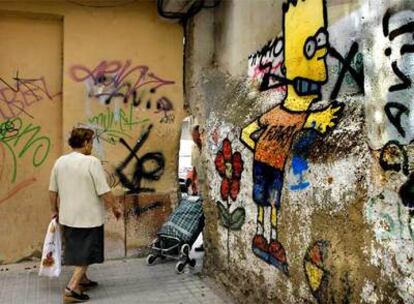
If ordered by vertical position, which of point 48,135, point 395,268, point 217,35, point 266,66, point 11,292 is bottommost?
point 11,292

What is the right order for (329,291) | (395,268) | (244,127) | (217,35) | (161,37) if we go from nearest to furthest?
1. (395,268)
2. (329,291)
3. (244,127)
4. (217,35)
5. (161,37)

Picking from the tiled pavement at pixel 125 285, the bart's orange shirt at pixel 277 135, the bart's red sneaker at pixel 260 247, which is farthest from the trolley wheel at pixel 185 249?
the bart's orange shirt at pixel 277 135

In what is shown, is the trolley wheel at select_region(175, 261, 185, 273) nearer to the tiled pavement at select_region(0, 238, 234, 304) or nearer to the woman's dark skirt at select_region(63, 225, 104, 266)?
the tiled pavement at select_region(0, 238, 234, 304)

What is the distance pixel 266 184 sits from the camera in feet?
14.0

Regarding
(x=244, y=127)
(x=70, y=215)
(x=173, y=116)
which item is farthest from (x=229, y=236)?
(x=173, y=116)

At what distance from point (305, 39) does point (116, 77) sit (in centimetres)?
306

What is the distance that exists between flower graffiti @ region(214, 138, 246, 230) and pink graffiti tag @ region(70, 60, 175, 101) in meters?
1.93

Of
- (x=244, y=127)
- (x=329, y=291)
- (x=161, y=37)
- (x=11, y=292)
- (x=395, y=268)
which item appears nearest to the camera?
(x=395, y=268)

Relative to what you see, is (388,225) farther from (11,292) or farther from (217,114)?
(11,292)

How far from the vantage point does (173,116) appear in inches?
→ 272

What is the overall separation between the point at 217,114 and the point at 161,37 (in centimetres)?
184

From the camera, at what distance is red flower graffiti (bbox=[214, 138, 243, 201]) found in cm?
487

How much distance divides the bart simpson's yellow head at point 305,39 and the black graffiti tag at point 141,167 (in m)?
2.73

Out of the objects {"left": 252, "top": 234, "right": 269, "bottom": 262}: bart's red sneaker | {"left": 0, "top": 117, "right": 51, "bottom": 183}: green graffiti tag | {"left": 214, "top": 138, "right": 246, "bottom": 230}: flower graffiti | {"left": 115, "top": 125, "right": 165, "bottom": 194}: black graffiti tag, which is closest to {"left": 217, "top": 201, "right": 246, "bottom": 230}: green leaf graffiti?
{"left": 214, "top": 138, "right": 246, "bottom": 230}: flower graffiti
